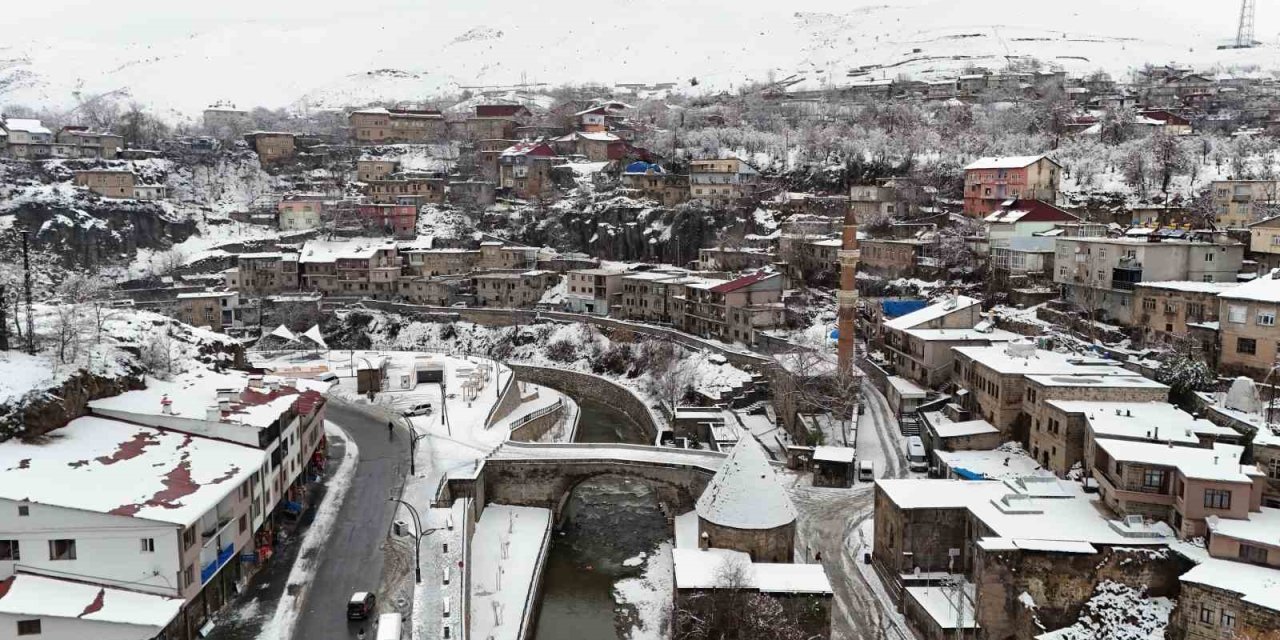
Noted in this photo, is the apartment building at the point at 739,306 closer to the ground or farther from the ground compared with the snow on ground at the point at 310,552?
farther from the ground

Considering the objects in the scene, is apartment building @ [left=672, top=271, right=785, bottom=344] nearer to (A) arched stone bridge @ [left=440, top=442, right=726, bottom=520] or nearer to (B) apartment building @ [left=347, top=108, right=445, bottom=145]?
(A) arched stone bridge @ [left=440, top=442, right=726, bottom=520]

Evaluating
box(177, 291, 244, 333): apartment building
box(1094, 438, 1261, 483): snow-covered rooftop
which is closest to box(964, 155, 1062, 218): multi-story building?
box(1094, 438, 1261, 483): snow-covered rooftop

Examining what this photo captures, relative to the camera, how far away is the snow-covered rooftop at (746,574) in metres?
23.7

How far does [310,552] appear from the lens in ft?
92.4

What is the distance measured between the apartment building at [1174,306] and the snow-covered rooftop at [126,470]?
3598 centimetres

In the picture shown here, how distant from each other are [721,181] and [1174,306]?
134 ft

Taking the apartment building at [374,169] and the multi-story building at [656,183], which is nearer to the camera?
the multi-story building at [656,183]

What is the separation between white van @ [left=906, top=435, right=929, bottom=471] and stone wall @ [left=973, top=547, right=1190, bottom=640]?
1167 centimetres

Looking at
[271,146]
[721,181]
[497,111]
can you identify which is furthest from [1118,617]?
[271,146]

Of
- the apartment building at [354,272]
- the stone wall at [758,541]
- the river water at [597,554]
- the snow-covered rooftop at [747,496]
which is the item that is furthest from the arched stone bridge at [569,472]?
the apartment building at [354,272]

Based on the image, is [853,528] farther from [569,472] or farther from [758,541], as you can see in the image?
[569,472]

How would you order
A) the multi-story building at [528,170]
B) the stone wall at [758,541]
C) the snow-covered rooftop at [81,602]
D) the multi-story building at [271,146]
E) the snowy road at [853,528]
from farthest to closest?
the multi-story building at [271,146] < the multi-story building at [528,170] < the stone wall at [758,541] < the snowy road at [853,528] < the snow-covered rooftop at [81,602]

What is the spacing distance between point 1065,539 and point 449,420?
1057 inches

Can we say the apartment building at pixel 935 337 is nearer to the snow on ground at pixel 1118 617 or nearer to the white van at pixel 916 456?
the white van at pixel 916 456
